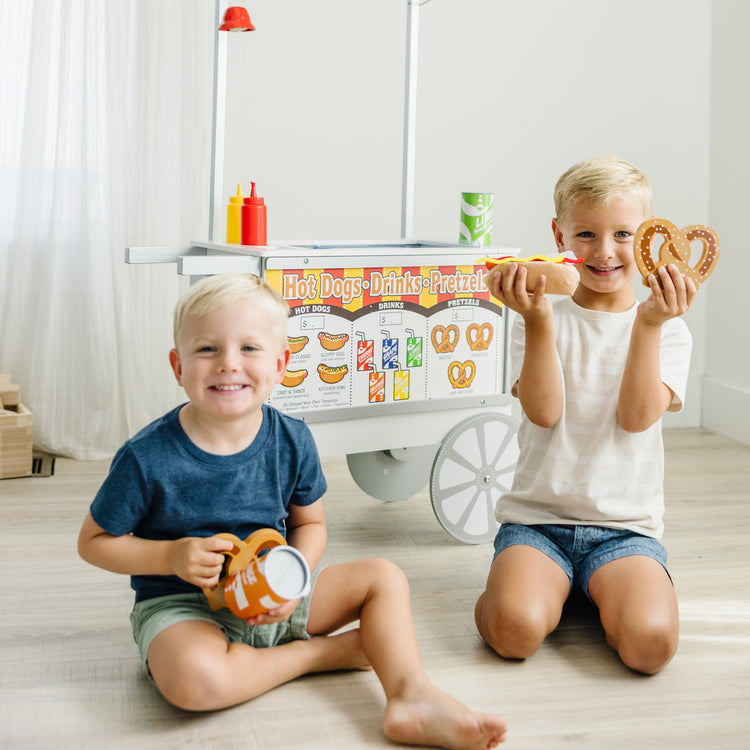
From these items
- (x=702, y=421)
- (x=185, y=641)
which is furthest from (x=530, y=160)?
(x=185, y=641)

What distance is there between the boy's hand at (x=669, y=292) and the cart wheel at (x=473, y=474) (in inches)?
22.4

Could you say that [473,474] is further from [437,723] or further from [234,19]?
[234,19]

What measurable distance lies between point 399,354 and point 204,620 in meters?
0.66

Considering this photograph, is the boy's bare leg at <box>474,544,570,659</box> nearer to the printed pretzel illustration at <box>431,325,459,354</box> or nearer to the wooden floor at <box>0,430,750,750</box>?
the wooden floor at <box>0,430,750,750</box>

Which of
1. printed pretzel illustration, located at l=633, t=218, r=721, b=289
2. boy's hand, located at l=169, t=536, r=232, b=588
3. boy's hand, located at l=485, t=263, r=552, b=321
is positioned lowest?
boy's hand, located at l=169, t=536, r=232, b=588

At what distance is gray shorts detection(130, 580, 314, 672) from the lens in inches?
43.7

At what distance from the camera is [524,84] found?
258cm

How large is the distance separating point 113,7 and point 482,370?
4.09 feet

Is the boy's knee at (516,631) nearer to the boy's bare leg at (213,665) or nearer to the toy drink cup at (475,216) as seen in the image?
the boy's bare leg at (213,665)

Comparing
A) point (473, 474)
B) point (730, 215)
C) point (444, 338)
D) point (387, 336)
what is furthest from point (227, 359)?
point (730, 215)

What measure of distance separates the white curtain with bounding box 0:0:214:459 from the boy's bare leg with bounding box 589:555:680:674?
4.60ft

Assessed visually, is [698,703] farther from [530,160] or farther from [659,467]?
[530,160]

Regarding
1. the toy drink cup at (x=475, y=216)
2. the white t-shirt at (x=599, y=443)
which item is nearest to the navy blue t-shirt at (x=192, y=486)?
the white t-shirt at (x=599, y=443)

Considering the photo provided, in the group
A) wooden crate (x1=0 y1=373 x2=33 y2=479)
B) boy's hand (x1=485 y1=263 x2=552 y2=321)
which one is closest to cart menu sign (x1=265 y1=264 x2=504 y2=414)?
boy's hand (x1=485 y1=263 x2=552 y2=321)
